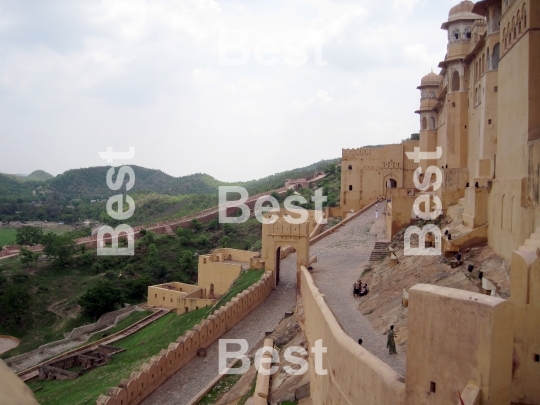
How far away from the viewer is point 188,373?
556 inches

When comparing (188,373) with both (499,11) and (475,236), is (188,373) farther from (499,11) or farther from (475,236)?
(499,11)

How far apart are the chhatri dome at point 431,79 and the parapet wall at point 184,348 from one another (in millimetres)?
14236

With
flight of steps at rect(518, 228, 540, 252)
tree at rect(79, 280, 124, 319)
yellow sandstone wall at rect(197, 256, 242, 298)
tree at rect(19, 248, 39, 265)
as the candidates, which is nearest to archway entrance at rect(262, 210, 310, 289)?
yellow sandstone wall at rect(197, 256, 242, 298)

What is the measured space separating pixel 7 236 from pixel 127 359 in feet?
145

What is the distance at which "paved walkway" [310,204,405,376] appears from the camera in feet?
30.4

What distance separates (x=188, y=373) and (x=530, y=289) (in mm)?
10063

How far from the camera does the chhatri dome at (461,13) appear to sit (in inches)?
796

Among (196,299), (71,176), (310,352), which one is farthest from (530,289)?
(71,176)

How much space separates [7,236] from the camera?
55812mm

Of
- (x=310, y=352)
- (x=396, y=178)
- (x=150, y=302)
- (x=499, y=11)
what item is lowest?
(x=150, y=302)

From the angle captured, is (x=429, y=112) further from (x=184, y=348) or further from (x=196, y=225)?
(x=196, y=225)

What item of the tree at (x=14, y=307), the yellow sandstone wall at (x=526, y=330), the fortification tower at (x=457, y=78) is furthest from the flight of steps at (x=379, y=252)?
the tree at (x=14, y=307)

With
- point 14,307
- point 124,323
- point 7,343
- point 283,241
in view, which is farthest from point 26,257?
point 283,241

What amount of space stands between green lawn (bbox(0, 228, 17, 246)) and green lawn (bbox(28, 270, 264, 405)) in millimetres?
35463
